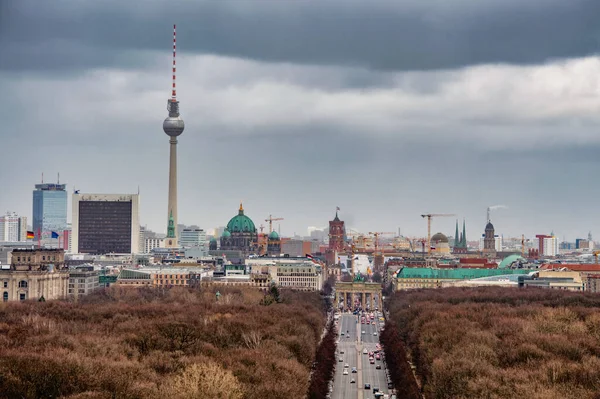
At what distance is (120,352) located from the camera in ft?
328

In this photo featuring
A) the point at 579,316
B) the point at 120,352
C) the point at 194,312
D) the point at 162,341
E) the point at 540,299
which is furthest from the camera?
the point at 540,299

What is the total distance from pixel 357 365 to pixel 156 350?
108ft

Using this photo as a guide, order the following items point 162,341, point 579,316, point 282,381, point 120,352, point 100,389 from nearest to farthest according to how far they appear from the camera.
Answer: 1. point 100,389
2. point 282,381
3. point 120,352
4. point 162,341
5. point 579,316

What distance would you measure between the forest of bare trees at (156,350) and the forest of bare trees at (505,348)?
9692 mm

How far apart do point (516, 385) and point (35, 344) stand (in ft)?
126

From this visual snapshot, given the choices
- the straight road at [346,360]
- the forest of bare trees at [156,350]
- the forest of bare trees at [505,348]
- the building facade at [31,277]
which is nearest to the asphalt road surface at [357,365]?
the straight road at [346,360]

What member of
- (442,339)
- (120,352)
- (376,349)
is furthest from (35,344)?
(376,349)

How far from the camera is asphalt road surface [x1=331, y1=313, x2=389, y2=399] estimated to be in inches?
4406

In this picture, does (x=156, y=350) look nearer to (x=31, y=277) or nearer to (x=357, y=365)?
(x=357, y=365)

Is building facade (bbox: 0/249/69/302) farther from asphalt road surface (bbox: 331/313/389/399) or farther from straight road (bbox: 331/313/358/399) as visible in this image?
asphalt road surface (bbox: 331/313/389/399)

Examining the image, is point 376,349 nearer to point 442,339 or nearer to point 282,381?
point 442,339

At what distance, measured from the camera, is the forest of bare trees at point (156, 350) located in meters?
78.9

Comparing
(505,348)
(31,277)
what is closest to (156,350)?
(505,348)

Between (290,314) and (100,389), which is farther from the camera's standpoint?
(290,314)
